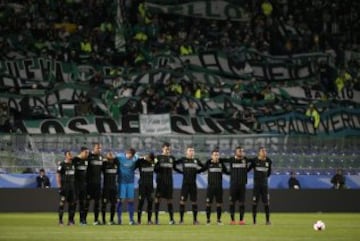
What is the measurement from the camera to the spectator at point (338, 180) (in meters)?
40.2

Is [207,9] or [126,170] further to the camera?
[207,9]

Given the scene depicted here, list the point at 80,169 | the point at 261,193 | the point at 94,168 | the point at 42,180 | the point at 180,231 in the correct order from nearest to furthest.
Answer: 1. the point at 180,231
2. the point at 80,169
3. the point at 261,193
4. the point at 94,168
5. the point at 42,180

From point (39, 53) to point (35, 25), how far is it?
189 centimetres

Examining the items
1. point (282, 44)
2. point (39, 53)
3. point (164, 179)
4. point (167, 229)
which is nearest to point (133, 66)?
point (39, 53)

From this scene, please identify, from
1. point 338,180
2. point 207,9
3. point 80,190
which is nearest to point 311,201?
point 338,180

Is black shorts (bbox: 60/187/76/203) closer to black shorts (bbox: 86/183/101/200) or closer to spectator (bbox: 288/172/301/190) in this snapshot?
black shorts (bbox: 86/183/101/200)

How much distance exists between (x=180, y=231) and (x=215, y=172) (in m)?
4.83

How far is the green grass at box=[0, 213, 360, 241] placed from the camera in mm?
23344

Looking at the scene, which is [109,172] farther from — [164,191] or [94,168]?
[164,191]

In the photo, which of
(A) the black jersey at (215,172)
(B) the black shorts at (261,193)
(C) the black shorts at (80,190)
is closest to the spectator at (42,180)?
(C) the black shorts at (80,190)

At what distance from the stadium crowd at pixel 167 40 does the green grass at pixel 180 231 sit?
12.9 meters

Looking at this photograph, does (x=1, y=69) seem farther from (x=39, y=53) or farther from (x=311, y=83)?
(x=311, y=83)

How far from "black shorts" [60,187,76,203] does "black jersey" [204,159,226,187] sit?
430 centimetres

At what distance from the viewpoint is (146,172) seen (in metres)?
30.4
